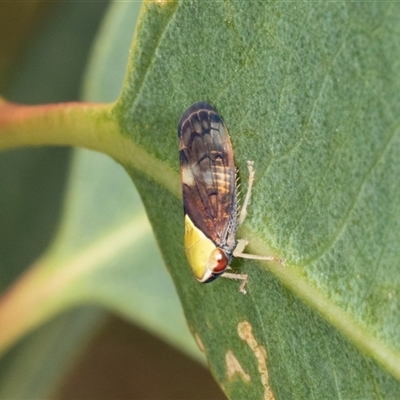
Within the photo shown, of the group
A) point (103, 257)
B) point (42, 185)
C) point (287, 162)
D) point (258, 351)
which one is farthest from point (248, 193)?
point (42, 185)

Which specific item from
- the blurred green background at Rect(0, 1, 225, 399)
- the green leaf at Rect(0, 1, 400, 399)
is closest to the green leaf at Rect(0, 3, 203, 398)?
Result: the blurred green background at Rect(0, 1, 225, 399)

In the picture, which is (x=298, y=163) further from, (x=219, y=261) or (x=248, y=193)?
(x=219, y=261)

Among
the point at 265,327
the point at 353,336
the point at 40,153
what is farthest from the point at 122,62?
the point at 353,336

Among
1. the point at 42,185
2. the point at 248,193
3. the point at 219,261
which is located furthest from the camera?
the point at 42,185

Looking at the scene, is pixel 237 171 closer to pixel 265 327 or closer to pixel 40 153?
pixel 265 327

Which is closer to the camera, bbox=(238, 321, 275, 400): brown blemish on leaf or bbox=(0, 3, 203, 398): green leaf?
bbox=(238, 321, 275, 400): brown blemish on leaf

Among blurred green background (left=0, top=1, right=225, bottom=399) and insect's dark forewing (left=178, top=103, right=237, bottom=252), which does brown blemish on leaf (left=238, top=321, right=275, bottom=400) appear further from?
blurred green background (left=0, top=1, right=225, bottom=399)

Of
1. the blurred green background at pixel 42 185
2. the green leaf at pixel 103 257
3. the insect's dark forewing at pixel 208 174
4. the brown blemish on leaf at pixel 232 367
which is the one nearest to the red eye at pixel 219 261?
the insect's dark forewing at pixel 208 174
